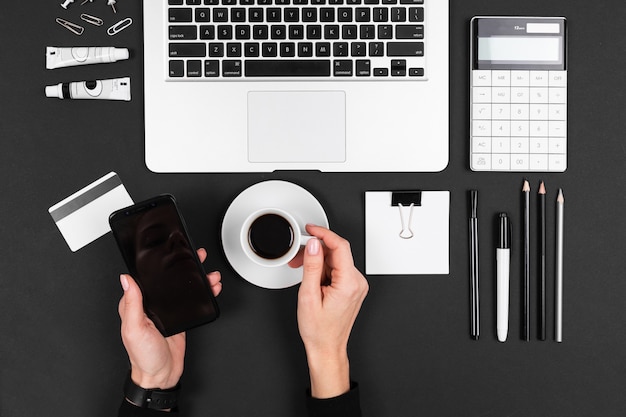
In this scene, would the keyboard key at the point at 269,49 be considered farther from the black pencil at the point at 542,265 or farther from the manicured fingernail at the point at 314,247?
the black pencil at the point at 542,265

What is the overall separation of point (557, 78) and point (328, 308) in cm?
53

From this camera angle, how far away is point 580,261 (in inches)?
31.8

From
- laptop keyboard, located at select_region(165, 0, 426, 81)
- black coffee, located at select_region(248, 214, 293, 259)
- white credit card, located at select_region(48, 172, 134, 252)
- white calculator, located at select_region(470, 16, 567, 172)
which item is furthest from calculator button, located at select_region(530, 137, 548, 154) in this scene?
white credit card, located at select_region(48, 172, 134, 252)

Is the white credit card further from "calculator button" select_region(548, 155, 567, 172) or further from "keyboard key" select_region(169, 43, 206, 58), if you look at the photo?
"calculator button" select_region(548, 155, 567, 172)

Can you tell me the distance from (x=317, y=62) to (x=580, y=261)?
21.6 inches

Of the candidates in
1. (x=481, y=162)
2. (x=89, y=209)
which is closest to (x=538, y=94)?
(x=481, y=162)

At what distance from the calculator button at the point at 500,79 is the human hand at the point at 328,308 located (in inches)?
14.2

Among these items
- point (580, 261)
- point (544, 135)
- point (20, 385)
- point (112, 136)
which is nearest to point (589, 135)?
point (544, 135)

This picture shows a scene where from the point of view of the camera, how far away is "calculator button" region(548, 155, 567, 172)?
2.60ft

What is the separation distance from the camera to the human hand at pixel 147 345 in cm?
71

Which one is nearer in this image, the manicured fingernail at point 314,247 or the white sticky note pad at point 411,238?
the manicured fingernail at point 314,247

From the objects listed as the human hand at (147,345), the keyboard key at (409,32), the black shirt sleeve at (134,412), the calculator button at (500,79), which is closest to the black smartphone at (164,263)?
the human hand at (147,345)

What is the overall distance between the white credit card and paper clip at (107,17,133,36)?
0.77 feet

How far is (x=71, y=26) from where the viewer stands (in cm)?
80
